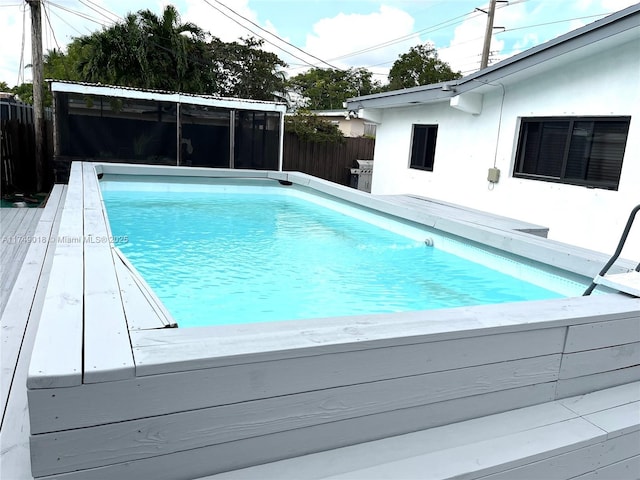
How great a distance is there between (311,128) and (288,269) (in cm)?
934

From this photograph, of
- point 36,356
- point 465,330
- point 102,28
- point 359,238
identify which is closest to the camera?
point 36,356

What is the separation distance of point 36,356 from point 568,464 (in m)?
1.76

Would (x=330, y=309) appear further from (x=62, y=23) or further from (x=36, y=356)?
(x=62, y=23)

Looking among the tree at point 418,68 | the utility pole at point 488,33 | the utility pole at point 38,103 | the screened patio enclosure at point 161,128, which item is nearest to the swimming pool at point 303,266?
the utility pole at point 38,103

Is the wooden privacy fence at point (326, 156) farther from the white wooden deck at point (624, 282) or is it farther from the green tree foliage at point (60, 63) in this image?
the white wooden deck at point (624, 282)

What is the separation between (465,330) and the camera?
1.62 metres

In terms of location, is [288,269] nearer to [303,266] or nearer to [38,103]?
A: [303,266]

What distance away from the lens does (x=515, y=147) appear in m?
7.02

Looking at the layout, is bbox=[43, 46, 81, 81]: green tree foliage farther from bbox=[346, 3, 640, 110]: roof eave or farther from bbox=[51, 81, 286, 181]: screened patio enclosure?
bbox=[346, 3, 640, 110]: roof eave

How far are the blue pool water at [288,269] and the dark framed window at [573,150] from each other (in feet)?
7.38

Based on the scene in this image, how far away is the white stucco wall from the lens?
5391 mm

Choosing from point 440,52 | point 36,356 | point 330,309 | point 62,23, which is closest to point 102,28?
point 62,23

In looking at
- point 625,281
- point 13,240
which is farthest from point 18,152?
point 625,281

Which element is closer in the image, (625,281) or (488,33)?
(625,281)
